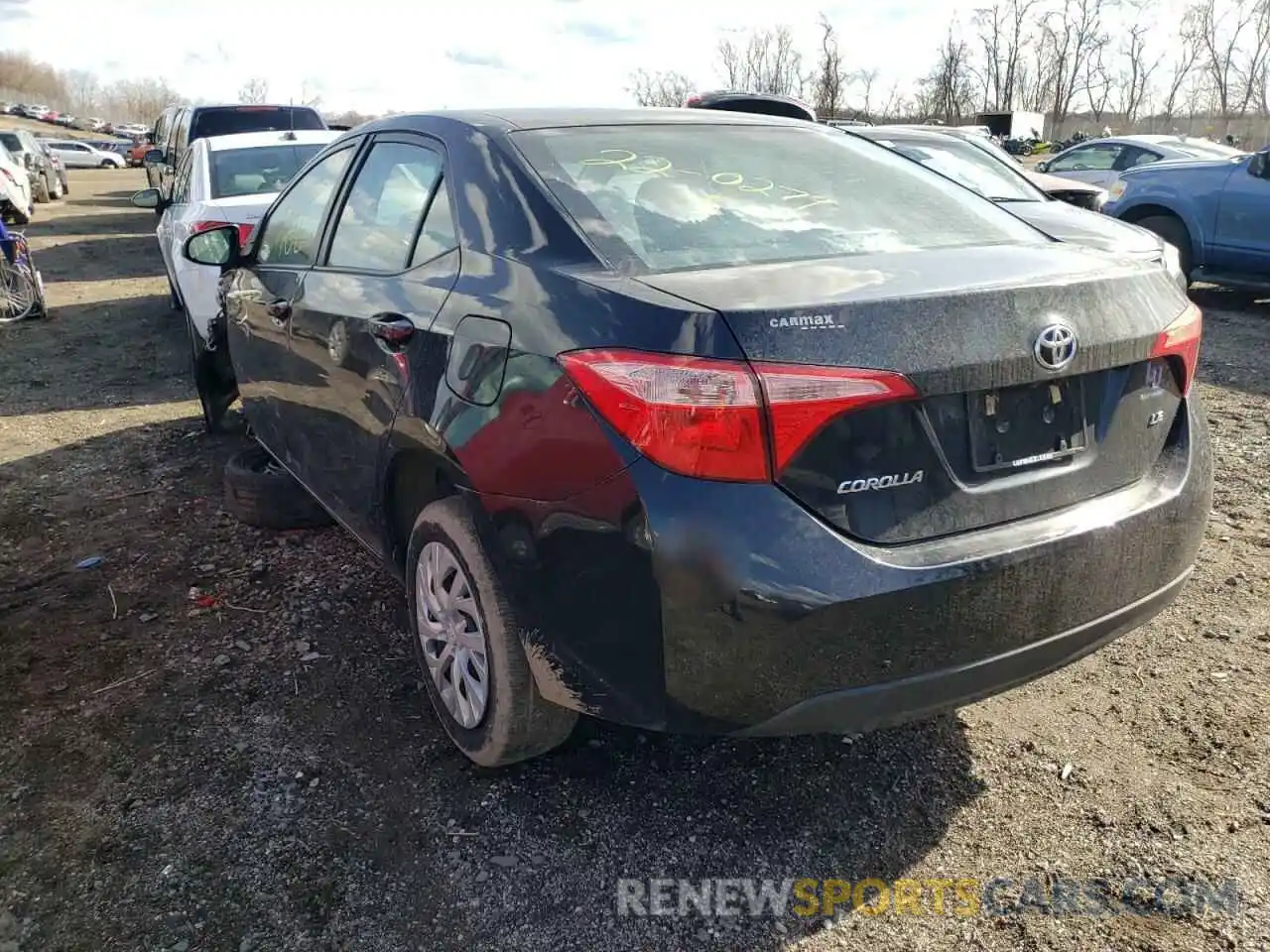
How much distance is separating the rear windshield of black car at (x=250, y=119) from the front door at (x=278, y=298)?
8.24 m

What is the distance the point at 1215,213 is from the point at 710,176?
27.5 feet

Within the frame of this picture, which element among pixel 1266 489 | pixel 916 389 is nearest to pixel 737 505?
pixel 916 389

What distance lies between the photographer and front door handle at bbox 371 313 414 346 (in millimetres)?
2680

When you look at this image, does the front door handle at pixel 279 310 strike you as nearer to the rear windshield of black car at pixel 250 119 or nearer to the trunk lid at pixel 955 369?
the trunk lid at pixel 955 369

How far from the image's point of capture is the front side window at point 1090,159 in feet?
43.9

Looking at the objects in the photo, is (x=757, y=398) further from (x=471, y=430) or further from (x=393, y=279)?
(x=393, y=279)

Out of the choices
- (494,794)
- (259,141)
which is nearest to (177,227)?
(259,141)

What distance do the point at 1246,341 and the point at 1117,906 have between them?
7074 millimetres

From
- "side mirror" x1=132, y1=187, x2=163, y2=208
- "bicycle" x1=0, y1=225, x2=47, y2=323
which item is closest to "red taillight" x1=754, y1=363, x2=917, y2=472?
"side mirror" x1=132, y1=187, x2=163, y2=208

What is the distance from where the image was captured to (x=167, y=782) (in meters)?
2.77

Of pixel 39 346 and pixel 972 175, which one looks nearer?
pixel 972 175

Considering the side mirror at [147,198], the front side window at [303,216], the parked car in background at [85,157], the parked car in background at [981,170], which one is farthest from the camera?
the parked car in background at [85,157]

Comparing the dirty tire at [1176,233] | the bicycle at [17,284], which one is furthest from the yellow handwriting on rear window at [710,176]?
the bicycle at [17,284]

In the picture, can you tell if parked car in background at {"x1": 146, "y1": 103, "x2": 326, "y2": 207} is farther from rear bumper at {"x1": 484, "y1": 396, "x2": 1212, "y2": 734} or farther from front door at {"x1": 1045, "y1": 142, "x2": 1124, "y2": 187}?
rear bumper at {"x1": 484, "y1": 396, "x2": 1212, "y2": 734}
